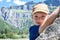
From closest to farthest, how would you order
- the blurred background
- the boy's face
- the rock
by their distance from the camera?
the rock → the boy's face → the blurred background

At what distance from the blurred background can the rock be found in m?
2.61

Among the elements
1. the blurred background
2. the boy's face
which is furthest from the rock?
the blurred background

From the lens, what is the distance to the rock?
0.96 m

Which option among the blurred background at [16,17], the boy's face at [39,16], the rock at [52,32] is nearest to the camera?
the rock at [52,32]

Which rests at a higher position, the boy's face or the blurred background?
the boy's face

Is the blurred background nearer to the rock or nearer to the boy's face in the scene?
the boy's face

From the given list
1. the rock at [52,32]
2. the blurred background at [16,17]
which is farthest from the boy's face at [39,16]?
the blurred background at [16,17]

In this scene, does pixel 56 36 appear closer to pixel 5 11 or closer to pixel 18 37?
pixel 18 37

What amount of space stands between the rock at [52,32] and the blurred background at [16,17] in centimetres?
261

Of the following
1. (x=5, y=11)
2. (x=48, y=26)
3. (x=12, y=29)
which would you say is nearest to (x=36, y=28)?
(x=48, y=26)

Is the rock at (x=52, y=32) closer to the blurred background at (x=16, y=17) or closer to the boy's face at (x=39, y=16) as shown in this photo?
the boy's face at (x=39, y=16)

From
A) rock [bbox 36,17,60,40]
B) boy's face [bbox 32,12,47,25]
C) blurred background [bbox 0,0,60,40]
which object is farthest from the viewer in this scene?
blurred background [bbox 0,0,60,40]

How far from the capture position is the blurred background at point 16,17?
3656mm

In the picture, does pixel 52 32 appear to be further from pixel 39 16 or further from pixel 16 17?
pixel 16 17
